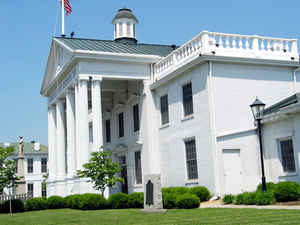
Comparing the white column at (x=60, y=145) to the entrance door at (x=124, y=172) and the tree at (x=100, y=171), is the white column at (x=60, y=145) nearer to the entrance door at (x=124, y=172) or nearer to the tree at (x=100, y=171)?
the entrance door at (x=124, y=172)

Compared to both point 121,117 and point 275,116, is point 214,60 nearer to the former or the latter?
point 275,116

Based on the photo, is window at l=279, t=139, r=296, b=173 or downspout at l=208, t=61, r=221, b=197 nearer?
window at l=279, t=139, r=296, b=173

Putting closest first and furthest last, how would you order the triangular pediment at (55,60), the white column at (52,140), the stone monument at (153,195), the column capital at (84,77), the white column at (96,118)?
the stone monument at (153,195) < the white column at (96,118) < the column capital at (84,77) < the triangular pediment at (55,60) < the white column at (52,140)

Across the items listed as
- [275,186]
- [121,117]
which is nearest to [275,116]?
[275,186]

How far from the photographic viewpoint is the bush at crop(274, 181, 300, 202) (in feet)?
56.3

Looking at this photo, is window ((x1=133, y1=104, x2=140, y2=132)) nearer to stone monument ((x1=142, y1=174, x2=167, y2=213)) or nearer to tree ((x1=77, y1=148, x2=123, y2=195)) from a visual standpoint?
tree ((x1=77, y1=148, x2=123, y2=195))

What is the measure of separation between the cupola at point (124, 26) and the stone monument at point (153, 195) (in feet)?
77.9

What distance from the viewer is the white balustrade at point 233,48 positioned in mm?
23347

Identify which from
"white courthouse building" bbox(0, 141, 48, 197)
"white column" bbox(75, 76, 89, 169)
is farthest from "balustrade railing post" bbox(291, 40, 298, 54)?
"white courthouse building" bbox(0, 141, 48, 197)

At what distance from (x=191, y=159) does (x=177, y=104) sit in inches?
141

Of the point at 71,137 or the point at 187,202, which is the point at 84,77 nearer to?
the point at 71,137

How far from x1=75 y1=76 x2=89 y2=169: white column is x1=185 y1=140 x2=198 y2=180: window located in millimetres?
6542

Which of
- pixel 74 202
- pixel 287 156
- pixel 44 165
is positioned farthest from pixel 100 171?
pixel 44 165

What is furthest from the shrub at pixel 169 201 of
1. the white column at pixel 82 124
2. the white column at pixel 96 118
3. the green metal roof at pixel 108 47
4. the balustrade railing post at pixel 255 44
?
the green metal roof at pixel 108 47
